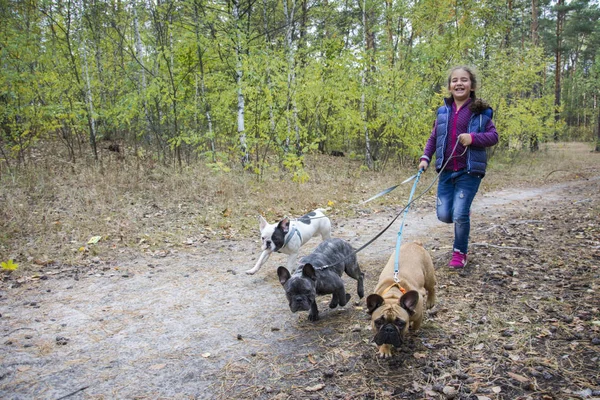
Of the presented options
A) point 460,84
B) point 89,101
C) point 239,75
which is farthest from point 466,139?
point 89,101

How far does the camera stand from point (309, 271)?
3631 millimetres

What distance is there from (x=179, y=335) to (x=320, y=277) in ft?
5.11

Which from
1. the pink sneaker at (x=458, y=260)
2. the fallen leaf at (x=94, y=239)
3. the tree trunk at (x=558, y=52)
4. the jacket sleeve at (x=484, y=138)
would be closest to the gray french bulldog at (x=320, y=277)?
the pink sneaker at (x=458, y=260)

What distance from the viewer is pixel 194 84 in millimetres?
10875

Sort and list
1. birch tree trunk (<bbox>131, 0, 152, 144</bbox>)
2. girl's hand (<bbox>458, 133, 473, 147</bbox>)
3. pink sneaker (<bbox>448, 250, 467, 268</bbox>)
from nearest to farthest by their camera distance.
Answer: girl's hand (<bbox>458, 133, 473, 147</bbox>) < pink sneaker (<bbox>448, 250, 467, 268</bbox>) < birch tree trunk (<bbox>131, 0, 152, 144</bbox>)

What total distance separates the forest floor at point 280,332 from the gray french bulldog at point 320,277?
232mm

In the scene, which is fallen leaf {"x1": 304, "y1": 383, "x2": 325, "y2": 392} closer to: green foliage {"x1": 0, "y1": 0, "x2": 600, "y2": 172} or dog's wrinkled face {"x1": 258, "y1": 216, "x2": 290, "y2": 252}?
dog's wrinkled face {"x1": 258, "y1": 216, "x2": 290, "y2": 252}

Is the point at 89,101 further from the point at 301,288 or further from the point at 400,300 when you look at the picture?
the point at 400,300

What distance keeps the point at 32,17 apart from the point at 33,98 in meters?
4.70

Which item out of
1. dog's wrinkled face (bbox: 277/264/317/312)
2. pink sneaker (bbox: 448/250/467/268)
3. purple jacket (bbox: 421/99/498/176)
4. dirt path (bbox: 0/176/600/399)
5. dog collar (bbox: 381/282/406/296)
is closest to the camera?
dirt path (bbox: 0/176/600/399)

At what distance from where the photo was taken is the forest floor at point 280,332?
9.20 feet

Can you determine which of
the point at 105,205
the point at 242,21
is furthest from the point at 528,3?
the point at 105,205

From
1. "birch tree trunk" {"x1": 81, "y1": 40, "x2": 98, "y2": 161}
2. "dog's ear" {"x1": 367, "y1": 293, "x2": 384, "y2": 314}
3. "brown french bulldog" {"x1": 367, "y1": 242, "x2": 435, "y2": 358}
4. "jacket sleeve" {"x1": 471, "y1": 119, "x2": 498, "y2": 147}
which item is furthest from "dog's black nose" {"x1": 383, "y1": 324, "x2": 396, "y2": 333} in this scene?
"birch tree trunk" {"x1": 81, "y1": 40, "x2": 98, "y2": 161}

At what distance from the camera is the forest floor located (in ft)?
9.20
